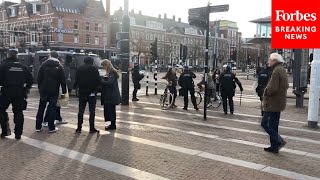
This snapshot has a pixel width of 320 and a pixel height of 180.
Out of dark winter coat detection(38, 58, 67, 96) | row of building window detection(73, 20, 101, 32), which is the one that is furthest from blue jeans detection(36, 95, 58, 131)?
row of building window detection(73, 20, 101, 32)

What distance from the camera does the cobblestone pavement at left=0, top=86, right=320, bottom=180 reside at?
5.50 m

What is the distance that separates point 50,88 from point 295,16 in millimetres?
6106

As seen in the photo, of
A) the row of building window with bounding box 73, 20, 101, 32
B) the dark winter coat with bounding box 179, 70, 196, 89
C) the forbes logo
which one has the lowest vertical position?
→ the dark winter coat with bounding box 179, 70, 196, 89

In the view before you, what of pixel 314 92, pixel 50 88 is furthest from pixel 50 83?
pixel 314 92

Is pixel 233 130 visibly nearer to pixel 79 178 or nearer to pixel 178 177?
pixel 178 177

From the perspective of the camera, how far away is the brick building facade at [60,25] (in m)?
64.8

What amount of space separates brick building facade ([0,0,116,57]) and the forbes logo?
54.7 metres

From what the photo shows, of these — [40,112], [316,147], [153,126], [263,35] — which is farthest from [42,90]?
[263,35]

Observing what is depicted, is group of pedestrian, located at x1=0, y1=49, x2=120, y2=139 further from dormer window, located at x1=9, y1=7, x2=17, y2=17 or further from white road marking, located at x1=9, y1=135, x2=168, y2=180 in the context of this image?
dormer window, located at x1=9, y1=7, x2=17, y2=17

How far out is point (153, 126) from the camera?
9.47m

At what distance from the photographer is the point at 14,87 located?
749 centimetres

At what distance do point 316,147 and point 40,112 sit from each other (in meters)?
5.74

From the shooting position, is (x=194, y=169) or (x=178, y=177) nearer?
(x=178, y=177)

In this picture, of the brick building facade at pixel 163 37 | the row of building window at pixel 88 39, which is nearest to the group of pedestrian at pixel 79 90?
the row of building window at pixel 88 39
